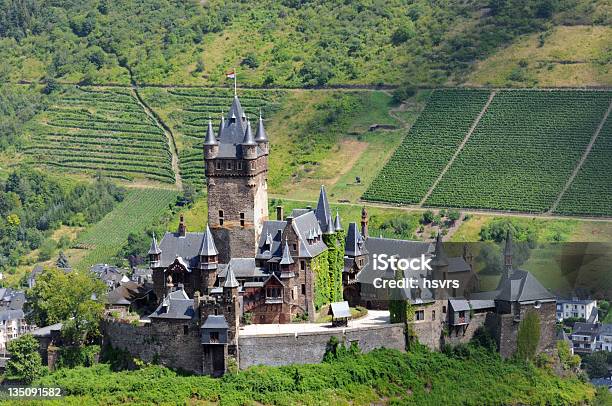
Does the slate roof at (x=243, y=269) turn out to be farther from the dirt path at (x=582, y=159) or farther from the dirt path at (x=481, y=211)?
the dirt path at (x=582, y=159)

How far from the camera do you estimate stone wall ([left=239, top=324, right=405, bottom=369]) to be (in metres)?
93.6

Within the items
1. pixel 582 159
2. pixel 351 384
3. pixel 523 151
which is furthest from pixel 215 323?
pixel 523 151

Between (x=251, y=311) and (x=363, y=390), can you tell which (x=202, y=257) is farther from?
(x=363, y=390)

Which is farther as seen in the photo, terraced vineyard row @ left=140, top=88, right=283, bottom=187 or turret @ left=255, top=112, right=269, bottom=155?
terraced vineyard row @ left=140, top=88, right=283, bottom=187

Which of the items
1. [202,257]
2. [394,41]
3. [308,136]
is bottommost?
[202,257]

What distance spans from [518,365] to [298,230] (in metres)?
15.4

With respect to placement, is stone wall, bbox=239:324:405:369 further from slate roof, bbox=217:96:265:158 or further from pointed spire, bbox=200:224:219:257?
slate roof, bbox=217:96:265:158

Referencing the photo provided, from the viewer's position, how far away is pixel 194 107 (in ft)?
548

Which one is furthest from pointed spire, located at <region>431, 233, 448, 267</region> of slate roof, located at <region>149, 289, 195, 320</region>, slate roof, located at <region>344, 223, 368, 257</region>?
slate roof, located at <region>149, 289, 195, 320</region>

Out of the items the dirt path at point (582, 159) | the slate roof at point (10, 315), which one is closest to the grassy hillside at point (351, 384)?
the slate roof at point (10, 315)

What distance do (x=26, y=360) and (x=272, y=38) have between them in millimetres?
85669

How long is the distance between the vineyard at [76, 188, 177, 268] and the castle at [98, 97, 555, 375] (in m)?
37.5

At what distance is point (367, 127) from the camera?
155 metres

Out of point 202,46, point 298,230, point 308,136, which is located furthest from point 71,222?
point 298,230
